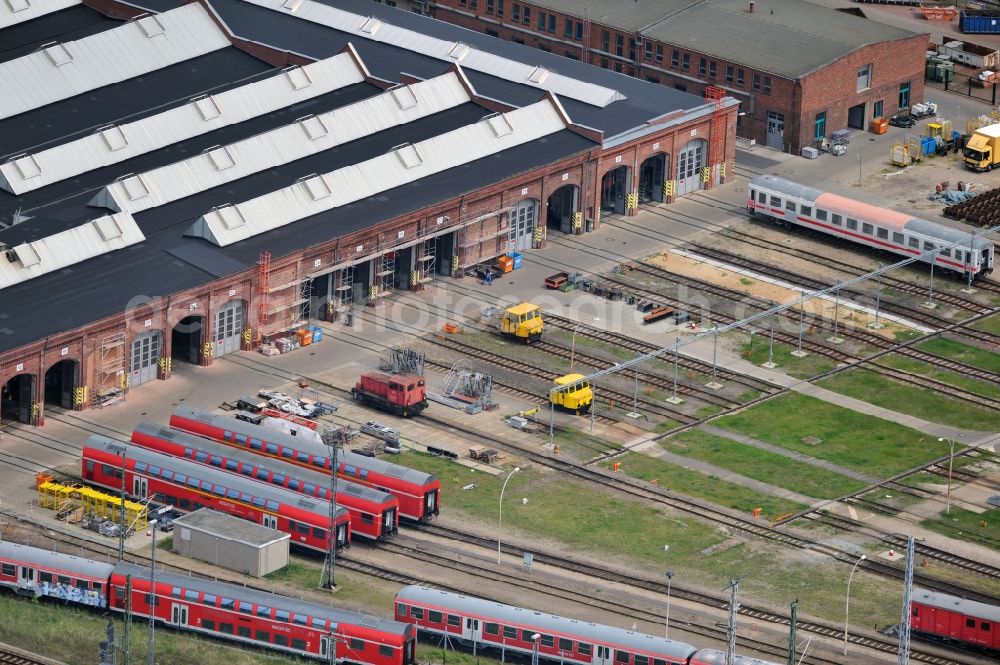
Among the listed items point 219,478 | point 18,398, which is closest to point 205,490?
point 219,478

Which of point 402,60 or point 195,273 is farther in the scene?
point 402,60

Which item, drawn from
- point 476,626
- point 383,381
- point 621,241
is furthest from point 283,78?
point 476,626

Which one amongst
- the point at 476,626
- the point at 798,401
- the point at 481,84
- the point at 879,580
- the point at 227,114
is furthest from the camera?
the point at 481,84

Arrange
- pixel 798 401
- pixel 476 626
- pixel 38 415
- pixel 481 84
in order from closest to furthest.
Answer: pixel 476 626 < pixel 38 415 < pixel 798 401 < pixel 481 84

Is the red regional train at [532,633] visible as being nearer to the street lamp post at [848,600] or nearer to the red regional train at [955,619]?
the street lamp post at [848,600]

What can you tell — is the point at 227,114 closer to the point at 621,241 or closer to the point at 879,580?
the point at 621,241

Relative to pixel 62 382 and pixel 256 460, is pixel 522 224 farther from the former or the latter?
pixel 256 460

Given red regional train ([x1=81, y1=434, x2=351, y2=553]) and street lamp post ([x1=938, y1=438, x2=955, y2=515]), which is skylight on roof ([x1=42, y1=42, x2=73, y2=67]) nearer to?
red regional train ([x1=81, y1=434, x2=351, y2=553])

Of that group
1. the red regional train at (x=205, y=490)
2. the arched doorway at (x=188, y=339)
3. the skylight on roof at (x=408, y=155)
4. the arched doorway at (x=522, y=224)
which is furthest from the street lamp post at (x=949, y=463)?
the arched doorway at (x=188, y=339)
